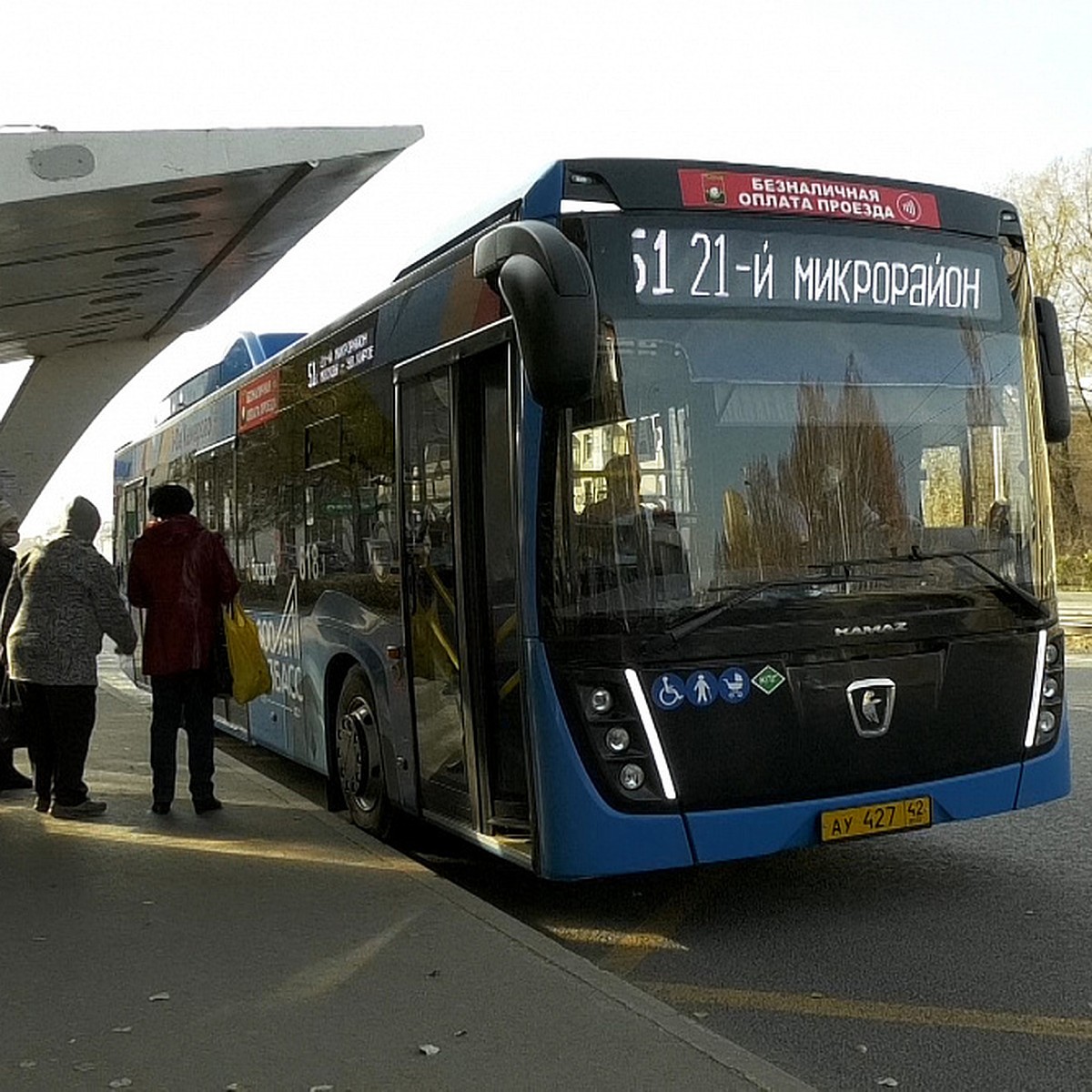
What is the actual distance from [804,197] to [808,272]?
338 mm

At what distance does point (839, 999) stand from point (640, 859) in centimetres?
92

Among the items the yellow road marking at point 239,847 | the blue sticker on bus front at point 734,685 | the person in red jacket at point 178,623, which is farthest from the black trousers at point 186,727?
the blue sticker on bus front at point 734,685

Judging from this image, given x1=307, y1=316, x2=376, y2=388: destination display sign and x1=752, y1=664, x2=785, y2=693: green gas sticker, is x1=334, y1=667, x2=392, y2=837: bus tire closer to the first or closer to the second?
x1=307, y1=316, x2=376, y2=388: destination display sign

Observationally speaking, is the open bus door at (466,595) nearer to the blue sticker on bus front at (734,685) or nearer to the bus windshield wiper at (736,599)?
the bus windshield wiper at (736,599)

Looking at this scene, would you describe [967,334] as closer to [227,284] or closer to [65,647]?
[65,647]

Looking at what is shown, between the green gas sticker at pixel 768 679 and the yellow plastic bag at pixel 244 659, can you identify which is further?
the yellow plastic bag at pixel 244 659

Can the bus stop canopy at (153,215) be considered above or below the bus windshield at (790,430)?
above

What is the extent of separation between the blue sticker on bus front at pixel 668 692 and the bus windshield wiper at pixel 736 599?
0.16 m

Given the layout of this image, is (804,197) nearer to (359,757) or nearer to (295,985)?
(295,985)

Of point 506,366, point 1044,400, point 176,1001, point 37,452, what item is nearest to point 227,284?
point 506,366

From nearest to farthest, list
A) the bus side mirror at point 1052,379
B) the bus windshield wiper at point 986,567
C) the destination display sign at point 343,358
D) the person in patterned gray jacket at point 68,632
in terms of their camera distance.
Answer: the bus windshield wiper at point 986,567, the bus side mirror at point 1052,379, the destination display sign at point 343,358, the person in patterned gray jacket at point 68,632

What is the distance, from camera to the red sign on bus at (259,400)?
10.1 meters

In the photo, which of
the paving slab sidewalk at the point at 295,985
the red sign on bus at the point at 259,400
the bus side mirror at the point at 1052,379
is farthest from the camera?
the red sign on bus at the point at 259,400

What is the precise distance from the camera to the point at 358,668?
326 inches
